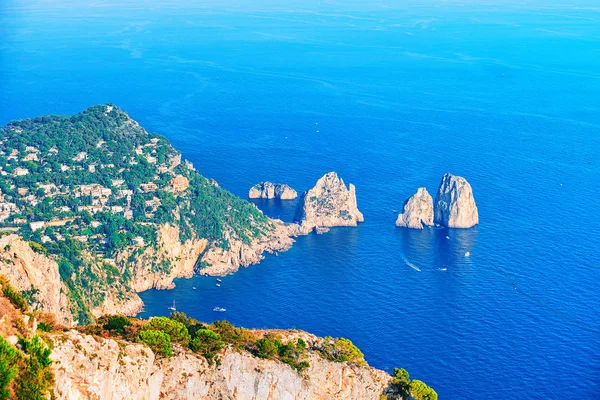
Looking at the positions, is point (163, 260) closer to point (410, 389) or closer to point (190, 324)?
point (190, 324)

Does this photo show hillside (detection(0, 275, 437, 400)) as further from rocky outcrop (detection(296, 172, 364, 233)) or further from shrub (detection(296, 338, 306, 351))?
rocky outcrop (detection(296, 172, 364, 233))

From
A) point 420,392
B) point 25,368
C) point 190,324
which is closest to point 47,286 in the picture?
point 190,324

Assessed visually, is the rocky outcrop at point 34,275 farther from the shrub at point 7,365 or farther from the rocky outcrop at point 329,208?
the rocky outcrop at point 329,208

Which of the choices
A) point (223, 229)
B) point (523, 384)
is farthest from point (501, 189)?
point (523, 384)

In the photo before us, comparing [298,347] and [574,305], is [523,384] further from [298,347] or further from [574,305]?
[298,347]

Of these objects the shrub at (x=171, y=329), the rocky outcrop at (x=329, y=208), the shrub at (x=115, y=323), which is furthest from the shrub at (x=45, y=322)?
the rocky outcrop at (x=329, y=208)
